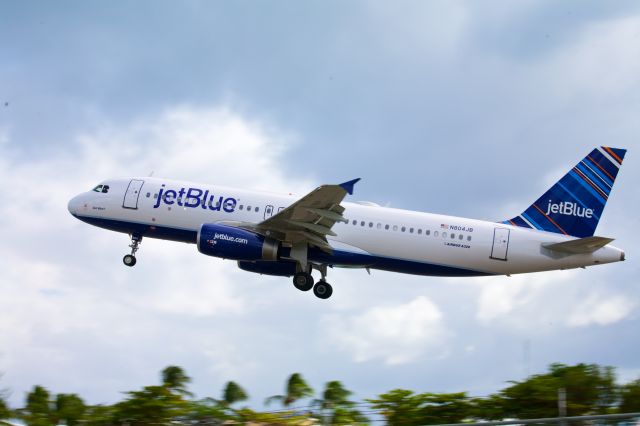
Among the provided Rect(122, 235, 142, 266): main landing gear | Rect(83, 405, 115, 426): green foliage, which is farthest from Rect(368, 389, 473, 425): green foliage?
Rect(122, 235, 142, 266): main landing gear

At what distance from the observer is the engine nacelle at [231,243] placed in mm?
32750

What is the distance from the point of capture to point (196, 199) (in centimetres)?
3516

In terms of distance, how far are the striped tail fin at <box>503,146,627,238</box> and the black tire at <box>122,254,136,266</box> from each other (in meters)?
16.7

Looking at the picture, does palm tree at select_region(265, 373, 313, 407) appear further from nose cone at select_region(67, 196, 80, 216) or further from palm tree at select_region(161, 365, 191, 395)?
nose cone at select_region(67, 196, 80, 216)

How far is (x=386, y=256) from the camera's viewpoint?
3434 cm

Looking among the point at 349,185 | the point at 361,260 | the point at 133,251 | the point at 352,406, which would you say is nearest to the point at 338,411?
the point at 352,406

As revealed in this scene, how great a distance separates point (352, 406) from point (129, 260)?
1973cm

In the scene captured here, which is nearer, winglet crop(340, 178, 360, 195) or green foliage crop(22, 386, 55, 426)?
green foliage crop(22, 386, 55, 426)

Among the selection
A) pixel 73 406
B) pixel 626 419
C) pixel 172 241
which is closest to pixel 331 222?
pixel 172 241

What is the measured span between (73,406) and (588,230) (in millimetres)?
23289

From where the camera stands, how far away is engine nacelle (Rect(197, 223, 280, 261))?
32.8 meters

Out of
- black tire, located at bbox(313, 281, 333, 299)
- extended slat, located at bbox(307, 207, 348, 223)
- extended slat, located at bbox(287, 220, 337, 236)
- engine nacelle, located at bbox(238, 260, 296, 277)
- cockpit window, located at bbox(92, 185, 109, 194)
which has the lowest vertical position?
black tire, located at bbox(313, 281, 333, 299)

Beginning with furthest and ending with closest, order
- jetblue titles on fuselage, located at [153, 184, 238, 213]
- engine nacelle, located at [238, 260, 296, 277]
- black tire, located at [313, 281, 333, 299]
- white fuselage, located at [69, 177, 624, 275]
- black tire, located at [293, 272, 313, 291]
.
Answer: engine nacelle, located at [238, 260, 296, 277], black tire, located at [313, 281, 333, 299], black tire, located at [293, 272, 313, 291], jetblue titles on fuselage, located at [153, 184, 238, 213], white fuselage, located at [69, 177, 624, 275]

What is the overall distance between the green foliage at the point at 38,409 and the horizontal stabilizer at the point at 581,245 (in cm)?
2061
